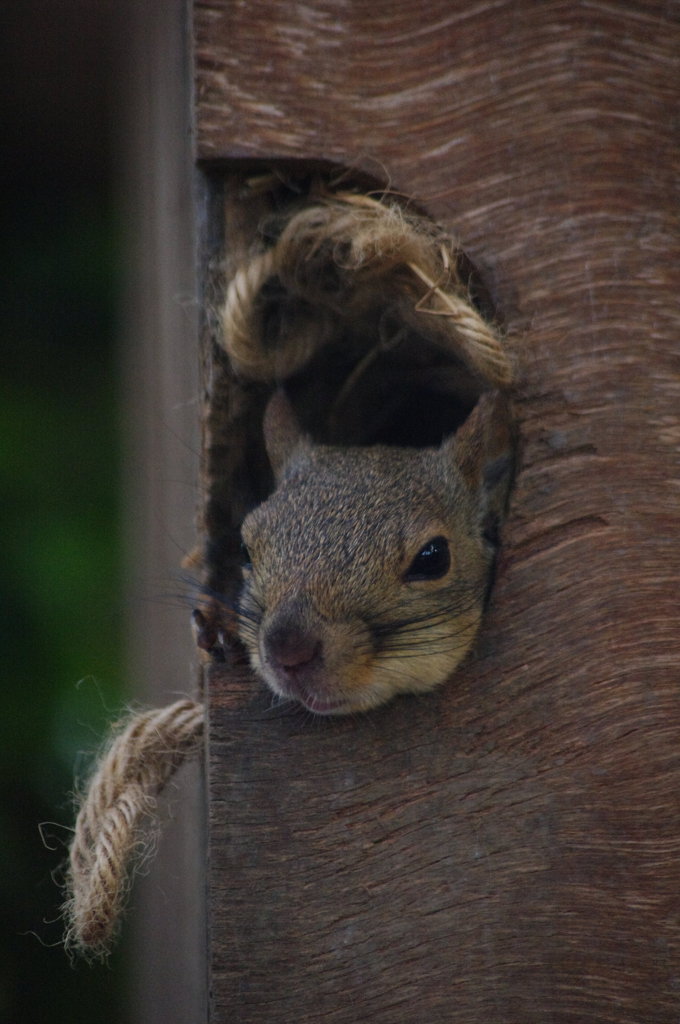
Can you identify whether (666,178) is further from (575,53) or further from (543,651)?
(543,651)

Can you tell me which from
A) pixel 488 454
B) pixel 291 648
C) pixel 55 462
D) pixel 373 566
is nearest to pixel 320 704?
pixel 291 648

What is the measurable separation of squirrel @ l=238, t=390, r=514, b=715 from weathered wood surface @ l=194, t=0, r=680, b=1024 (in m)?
0.06

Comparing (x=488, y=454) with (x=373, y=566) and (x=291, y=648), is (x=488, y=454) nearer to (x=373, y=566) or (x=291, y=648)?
(x=373, y=566)

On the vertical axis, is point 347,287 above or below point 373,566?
above

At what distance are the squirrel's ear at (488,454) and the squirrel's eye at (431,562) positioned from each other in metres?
0.15

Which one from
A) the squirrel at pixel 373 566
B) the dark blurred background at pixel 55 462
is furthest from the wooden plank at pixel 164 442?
the squirrel at pixel 373 566

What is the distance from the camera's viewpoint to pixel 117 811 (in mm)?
1678

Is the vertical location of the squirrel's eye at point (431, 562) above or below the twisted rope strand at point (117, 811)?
above

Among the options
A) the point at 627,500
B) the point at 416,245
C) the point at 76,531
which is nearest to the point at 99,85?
the point at 76,531

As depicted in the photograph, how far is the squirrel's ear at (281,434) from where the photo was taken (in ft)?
6.44

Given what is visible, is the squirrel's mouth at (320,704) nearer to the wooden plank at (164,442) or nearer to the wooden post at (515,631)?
the wooden post at (515,631)

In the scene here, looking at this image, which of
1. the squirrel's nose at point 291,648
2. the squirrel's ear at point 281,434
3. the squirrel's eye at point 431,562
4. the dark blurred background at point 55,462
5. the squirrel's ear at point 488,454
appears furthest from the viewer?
the dark blurred background at point 55,462

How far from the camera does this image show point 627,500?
1.60 meters

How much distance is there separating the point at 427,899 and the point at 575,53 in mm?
1153
